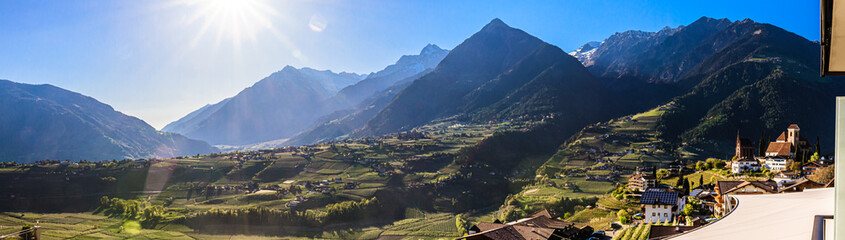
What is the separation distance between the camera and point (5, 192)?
98.1 meters

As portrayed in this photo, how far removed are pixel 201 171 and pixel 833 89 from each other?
235227 mm

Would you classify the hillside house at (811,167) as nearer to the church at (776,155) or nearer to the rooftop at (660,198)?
the church at (776,155)

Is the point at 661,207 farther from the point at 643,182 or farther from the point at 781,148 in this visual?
the point at 781,148

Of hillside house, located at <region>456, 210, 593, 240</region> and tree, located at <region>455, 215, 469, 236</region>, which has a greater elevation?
hillside house, located at <region>456, 210, 593, 240</region>

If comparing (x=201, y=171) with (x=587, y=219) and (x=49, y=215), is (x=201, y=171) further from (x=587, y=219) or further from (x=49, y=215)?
(x=587, y=219)

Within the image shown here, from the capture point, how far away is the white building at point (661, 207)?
111 feet

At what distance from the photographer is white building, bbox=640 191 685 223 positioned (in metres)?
33.8

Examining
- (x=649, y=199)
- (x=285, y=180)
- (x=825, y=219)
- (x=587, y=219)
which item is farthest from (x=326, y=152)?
(x=825, y=219)

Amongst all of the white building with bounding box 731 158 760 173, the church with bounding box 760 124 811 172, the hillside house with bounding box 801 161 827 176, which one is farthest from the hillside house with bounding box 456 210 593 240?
the church with bounding box 760 124 811 172

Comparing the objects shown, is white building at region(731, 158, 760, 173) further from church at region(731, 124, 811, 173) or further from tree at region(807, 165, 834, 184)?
tree at region(807, 165, 834, 184)

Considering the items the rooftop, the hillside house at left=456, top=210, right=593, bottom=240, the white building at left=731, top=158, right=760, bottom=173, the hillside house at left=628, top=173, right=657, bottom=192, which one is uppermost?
the white building at left=731, top=158, right=760, bottom=173

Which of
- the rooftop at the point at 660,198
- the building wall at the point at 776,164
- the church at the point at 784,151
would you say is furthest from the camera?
the church at the point at 784,151

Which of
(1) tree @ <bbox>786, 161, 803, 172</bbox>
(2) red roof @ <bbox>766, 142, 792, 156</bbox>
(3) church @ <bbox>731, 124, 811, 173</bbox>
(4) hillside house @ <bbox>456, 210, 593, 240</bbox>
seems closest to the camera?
(4) hillside house @ <bbox>456, 210, 593, 240</bbox>

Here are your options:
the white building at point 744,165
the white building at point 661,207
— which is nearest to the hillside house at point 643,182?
the white building at point 744,165
